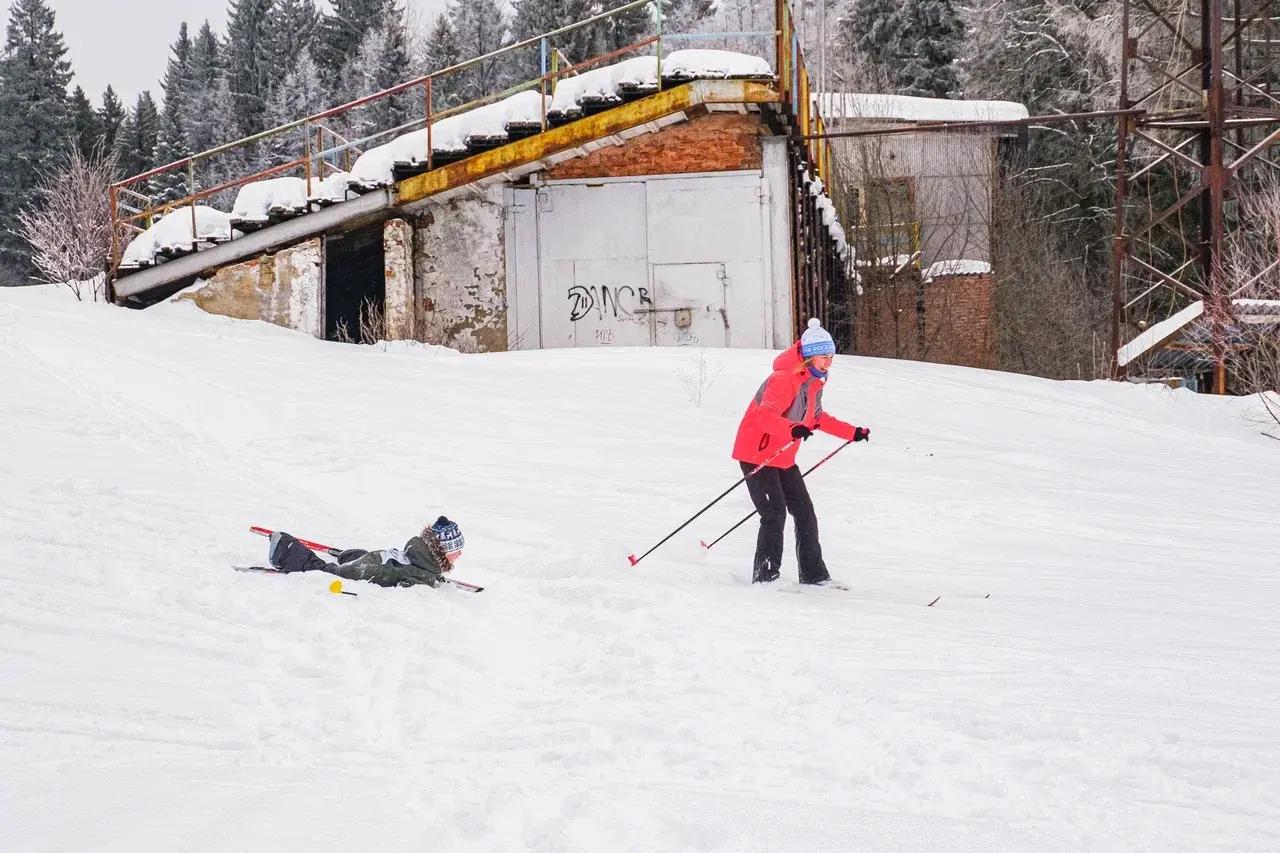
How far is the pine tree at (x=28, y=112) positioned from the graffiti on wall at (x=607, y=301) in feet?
130

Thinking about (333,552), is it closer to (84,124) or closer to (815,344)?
(815,344)

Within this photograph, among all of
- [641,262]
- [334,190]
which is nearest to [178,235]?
[334,190]

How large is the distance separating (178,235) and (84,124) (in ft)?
140

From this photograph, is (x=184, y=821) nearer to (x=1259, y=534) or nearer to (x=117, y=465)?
(x=117, y=465)

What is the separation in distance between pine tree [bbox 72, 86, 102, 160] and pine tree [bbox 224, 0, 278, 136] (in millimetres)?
6506

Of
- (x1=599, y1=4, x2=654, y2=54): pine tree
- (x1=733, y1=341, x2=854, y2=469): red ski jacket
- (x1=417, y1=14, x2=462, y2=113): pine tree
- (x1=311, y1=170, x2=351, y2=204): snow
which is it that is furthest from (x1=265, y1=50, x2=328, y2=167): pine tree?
(x1=733, y1=341, x2=854, y2=469): red ski jacket

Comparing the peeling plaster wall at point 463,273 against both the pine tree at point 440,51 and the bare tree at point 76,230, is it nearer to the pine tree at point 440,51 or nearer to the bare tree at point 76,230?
the bare tree at point 76,230

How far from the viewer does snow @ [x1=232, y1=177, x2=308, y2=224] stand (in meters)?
18.5

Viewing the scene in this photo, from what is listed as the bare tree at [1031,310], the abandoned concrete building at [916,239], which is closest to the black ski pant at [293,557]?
the abandoned concrete building at [916,239]

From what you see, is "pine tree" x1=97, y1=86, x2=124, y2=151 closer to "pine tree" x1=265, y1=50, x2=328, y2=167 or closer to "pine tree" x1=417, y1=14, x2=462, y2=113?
"pine tree" x1=265, y1=50, x2=328, y2=167

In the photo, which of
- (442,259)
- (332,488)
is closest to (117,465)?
(332,488)

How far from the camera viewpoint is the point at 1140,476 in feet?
38.7

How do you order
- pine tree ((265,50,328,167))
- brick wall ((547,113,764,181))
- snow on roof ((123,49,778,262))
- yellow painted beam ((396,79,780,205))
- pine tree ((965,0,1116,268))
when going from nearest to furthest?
yellow painted beam ((396,79,780,205)) → snow on roof ((123,49,778,262)) → brick wall ((547,113,764,181)) → pine tree ((965,0,1116,268)) → pine tree ((265,50,328,167))

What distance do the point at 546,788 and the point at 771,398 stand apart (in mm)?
4035
